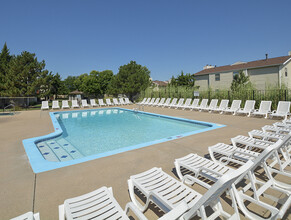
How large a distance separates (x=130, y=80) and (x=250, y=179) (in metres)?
22.0

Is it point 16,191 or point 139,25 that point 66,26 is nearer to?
point 139,25

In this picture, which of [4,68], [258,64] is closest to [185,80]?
[258,64]

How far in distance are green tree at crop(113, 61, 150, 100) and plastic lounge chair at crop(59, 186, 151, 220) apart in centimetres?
2168

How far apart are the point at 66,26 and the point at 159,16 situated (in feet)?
37.4

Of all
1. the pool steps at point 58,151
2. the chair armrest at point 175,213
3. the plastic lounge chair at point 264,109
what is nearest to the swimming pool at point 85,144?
the pool steps at point 58,151

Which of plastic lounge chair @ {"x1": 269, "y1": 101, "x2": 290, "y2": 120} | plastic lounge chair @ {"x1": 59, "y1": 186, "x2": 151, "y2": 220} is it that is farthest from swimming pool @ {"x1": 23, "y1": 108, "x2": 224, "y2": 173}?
plastic lounge chair @ {"x1": 269, "y1": 101, "x2": 290, "y2": 120}

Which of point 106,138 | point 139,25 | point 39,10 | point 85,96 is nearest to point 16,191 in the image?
point 106,138

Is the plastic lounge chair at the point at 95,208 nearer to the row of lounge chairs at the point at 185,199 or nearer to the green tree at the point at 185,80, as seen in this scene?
the row of lounge chairs at the point at 185,199

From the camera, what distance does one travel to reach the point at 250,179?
79.5 inches

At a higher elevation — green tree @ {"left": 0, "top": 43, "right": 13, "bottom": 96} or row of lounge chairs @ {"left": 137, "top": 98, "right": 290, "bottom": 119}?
green tree @ {"left": 0, "top": 43, "right": 13, "bottom": 96}

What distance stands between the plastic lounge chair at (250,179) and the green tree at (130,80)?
20.8 m

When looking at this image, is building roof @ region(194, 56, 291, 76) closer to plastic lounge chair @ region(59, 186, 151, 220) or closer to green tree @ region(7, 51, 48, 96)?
green tree @ region(7, 51, 48, 96)

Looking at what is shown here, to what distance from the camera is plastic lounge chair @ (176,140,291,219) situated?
1.88m

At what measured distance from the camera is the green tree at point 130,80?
2322 cm
